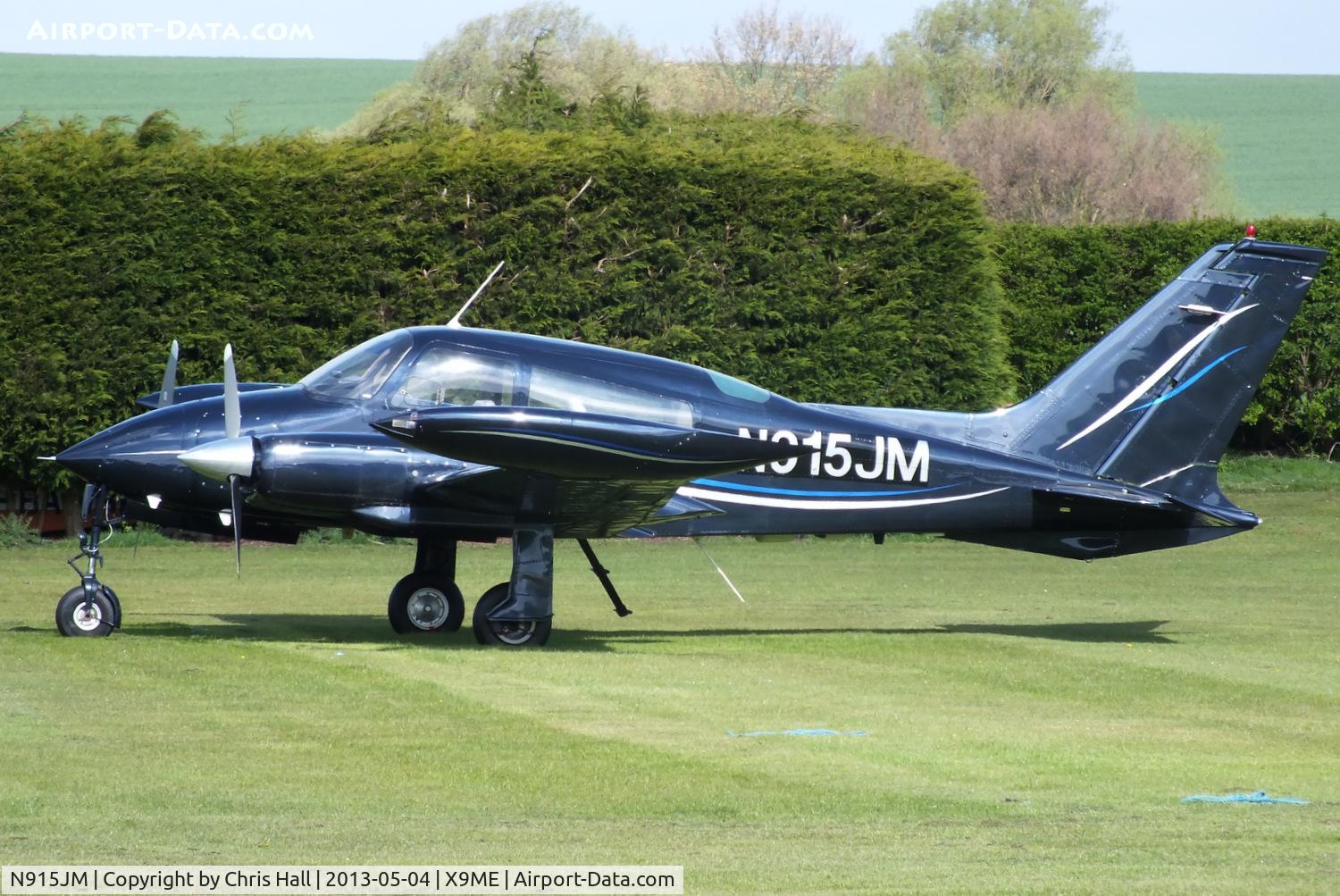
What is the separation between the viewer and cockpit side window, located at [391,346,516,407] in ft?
44.4

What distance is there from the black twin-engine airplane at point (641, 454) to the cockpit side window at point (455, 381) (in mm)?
16

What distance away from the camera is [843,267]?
23906 mm

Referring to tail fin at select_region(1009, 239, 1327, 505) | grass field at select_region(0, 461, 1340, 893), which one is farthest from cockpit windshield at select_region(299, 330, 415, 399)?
tail fin at select_region(1009, 239, 1327, 505)

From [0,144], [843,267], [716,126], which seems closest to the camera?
[0,144]

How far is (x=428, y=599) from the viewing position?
14.9m

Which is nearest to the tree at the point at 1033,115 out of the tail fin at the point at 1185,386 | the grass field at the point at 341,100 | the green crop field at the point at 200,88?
the grass field at the point at 341,100

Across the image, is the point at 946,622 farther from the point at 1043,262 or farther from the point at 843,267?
the point at 1043,262

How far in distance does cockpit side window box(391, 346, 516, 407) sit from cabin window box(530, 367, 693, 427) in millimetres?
222

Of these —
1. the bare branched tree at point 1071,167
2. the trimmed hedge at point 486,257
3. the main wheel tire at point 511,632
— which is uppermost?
the bare branched tree at point 1071,167

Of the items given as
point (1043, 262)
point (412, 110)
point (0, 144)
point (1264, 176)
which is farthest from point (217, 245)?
point (1264, 176)

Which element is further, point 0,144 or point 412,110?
point 412,110

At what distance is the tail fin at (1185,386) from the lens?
15703 mm

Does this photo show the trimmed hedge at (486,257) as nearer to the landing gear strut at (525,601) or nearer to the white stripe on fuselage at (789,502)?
the white stripe on fuselage at (789,502)

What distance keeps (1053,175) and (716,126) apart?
33.0 metres
